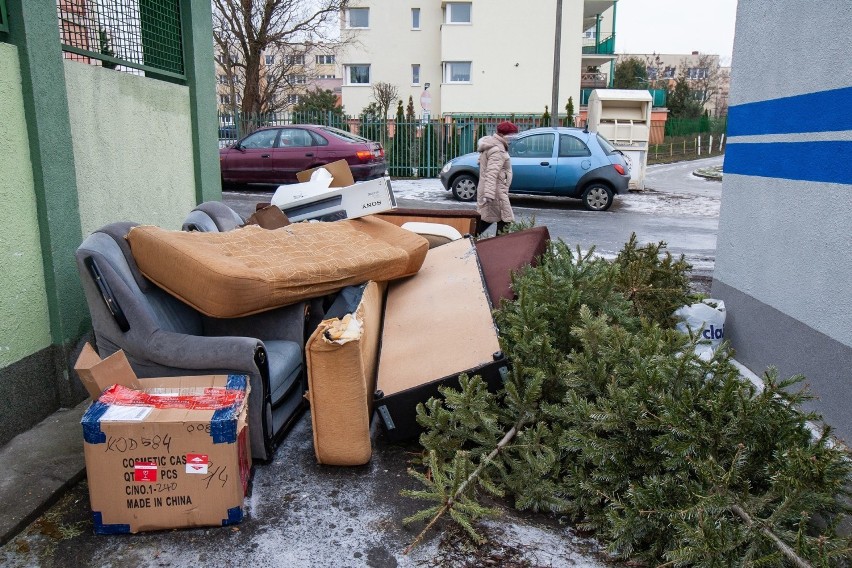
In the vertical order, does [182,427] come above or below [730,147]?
below

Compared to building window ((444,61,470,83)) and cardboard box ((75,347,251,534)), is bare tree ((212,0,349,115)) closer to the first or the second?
building window ((444,61,470,83))

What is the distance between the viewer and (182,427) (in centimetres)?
264

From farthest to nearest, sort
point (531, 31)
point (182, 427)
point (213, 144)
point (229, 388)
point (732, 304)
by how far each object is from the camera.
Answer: point (531, 31) → point (213, 144) → point (732, 304) → point (229, 388) → point (182, 427)

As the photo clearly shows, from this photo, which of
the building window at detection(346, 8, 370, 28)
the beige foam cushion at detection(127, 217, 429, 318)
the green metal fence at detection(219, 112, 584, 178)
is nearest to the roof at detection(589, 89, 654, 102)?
the green metal fence at detection(219, 112, 584, 178)

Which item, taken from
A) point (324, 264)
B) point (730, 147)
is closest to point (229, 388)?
point (324, 264)

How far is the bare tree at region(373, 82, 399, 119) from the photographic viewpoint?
87.2 ft

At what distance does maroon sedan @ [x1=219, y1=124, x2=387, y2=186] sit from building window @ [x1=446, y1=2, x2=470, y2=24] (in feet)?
55.4

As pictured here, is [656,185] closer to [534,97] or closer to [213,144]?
[534,97]

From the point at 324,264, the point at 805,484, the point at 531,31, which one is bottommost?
the point at 805,484

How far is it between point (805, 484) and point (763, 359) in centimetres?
236

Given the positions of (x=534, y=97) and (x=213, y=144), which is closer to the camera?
(x=213, y=144)

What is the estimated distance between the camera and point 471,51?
1128 inches

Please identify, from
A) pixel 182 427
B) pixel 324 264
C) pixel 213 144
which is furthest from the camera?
pixel 213 144

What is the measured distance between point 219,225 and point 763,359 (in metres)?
3.82
